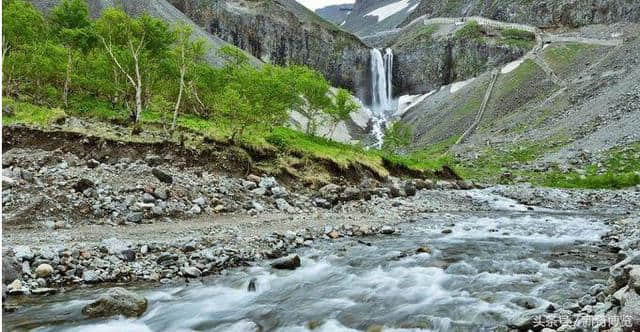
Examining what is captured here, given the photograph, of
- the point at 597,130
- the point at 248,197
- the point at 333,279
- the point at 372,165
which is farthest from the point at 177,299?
the point at 597,130

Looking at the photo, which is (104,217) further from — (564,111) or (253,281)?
(564,111)

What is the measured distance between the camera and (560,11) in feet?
324

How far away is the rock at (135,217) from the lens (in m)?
17.4

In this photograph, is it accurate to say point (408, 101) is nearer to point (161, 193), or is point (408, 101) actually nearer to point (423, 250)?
point (161, 193)

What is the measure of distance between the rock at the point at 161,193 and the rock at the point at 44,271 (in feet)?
23.8

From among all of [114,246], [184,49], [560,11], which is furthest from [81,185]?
[560,11]

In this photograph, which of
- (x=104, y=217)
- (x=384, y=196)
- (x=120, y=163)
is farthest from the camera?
(x=384, y=196)

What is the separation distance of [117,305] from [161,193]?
937 centimetres

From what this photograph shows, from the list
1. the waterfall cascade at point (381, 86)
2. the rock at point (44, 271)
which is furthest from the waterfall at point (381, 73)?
the rock at point (44, 271)

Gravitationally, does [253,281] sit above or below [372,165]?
below

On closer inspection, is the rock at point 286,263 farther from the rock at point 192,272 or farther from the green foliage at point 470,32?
the green foliage at point 470,32

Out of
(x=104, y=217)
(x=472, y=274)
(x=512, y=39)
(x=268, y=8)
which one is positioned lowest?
(x=472, y=274)

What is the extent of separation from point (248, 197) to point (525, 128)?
51.0 m

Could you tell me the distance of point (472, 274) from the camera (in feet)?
44.5
